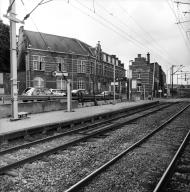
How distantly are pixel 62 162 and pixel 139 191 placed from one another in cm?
282

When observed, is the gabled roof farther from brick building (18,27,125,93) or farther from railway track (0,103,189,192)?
railway track (0,103,189,192)

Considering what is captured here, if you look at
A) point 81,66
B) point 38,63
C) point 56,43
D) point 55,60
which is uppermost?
point 56,43

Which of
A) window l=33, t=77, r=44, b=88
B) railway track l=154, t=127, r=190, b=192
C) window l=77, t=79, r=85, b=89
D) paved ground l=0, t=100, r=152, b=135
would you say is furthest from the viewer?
A: window l=77, t=79, r=85, b=89

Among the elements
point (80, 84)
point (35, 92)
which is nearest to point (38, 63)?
point (80, 84)

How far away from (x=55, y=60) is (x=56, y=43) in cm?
618

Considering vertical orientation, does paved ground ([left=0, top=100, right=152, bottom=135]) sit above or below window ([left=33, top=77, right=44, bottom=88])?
below

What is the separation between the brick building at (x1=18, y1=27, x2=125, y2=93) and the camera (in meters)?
46.2

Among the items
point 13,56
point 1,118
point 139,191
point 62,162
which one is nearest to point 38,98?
point 1,118

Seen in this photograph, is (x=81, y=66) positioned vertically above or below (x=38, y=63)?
above

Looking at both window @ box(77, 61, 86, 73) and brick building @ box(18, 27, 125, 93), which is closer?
brick building @ box(18, 27, 125, 93)

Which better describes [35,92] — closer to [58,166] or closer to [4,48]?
[4,48]

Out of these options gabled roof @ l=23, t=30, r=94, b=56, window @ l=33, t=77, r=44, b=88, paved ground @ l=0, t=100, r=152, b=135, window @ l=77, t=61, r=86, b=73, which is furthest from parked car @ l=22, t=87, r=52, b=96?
window @ l=77, t=61, r=86, b=73

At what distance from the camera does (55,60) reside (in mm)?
47281

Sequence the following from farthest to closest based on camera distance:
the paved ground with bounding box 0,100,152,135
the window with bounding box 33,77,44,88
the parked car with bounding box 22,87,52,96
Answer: the window with bounding box 33,77,44,88, the parked car with bounding box 22,87,52,96, the paved ground with bounding box 0,100,152,135
